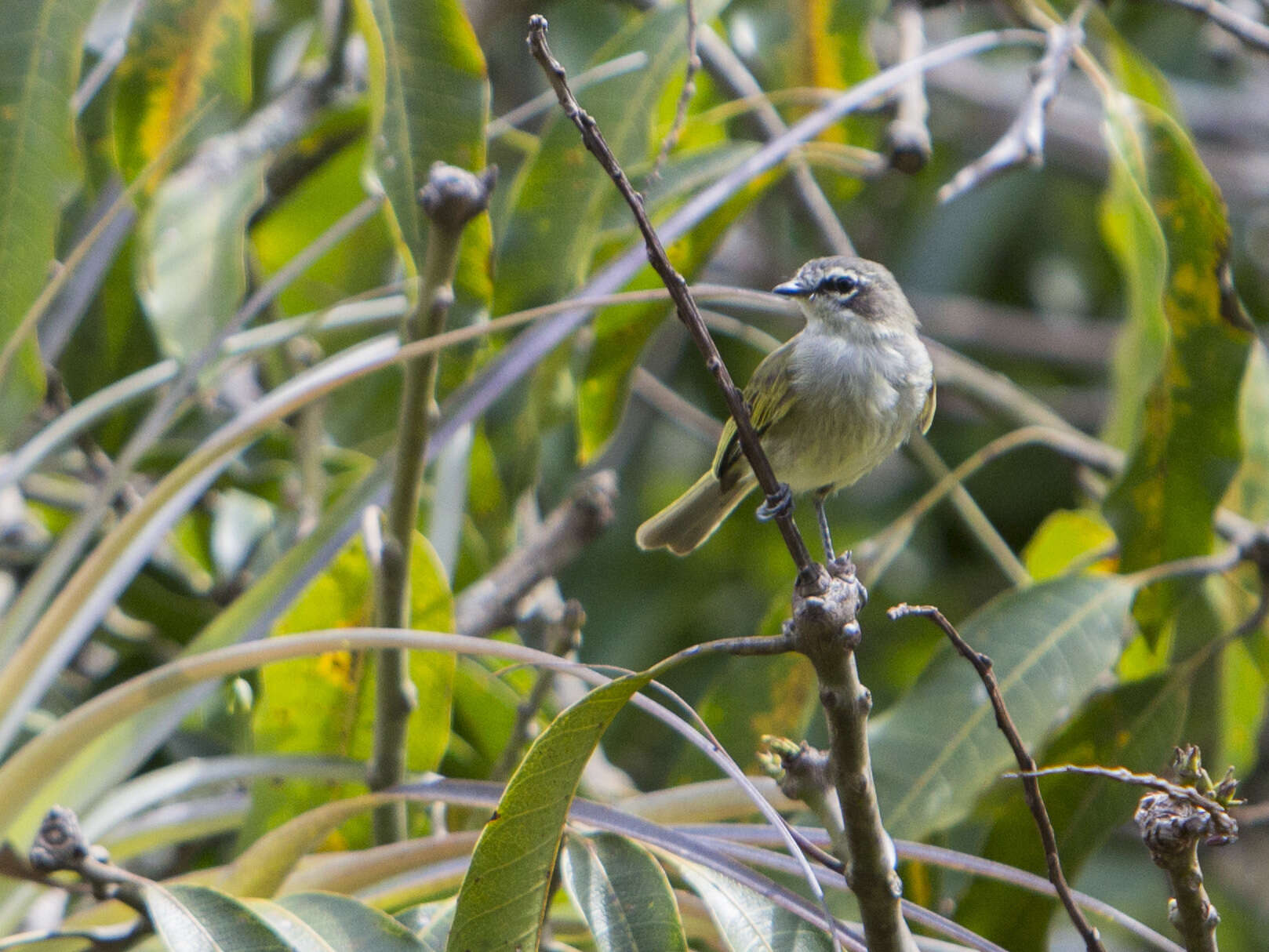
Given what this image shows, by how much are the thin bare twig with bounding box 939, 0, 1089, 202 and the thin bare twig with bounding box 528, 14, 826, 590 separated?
0.86 meters

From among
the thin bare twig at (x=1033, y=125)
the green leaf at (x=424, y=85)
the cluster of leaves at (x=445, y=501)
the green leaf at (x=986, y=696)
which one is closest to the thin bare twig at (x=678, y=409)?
the cluster of leaves at (x=445, y=501)

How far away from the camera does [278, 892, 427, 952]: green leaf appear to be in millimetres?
1555

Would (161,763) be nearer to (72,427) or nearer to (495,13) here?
(72,427)

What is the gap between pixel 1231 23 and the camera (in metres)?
2.74

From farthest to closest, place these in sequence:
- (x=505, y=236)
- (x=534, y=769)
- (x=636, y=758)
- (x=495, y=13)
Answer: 1. (x=636, y=758)
2. (x=495, y=13)
3. (x=505, y=236)
4. (x=534, y=769)

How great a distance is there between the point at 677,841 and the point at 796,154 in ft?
4.66

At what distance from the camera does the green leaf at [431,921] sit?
5.62 feet

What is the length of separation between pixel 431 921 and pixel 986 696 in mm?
993

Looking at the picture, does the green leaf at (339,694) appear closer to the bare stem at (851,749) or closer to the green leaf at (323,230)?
the bare stem at (851,749)

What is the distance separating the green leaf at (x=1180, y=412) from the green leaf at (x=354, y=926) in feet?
4.88

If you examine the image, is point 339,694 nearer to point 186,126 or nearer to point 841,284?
point 186,126

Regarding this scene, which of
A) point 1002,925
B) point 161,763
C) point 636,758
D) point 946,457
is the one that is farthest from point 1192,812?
point 946,457

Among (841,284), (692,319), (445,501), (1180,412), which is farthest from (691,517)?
(692,319)

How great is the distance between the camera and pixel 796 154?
256cm
